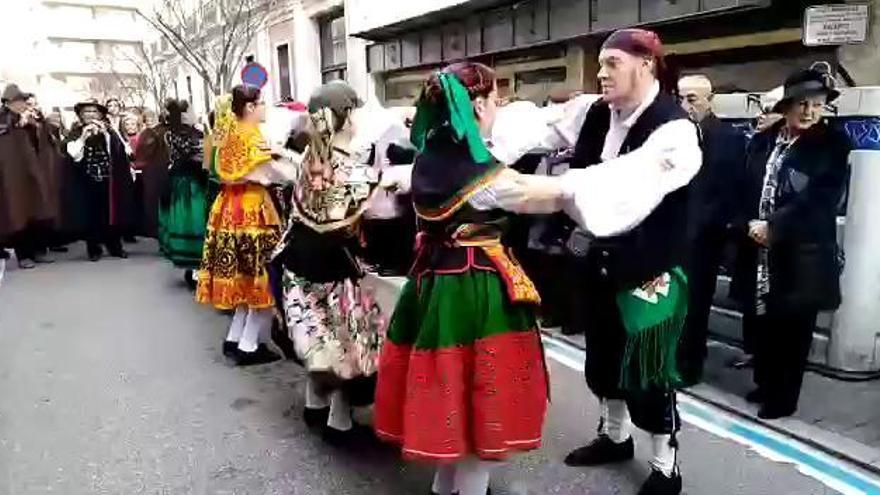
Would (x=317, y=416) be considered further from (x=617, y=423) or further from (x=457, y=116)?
(x=457, y=116)

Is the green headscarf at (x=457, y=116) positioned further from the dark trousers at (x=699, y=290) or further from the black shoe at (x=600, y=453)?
the dark trousers at (x=699, y=290)

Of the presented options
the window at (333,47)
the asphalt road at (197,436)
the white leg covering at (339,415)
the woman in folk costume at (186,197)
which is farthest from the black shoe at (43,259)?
the window at (333,47)

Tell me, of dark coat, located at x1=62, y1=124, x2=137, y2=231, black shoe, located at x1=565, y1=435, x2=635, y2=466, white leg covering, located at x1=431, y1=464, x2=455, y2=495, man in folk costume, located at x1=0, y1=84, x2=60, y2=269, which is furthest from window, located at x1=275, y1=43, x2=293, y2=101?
white leg covering, located at x1=431, y1=464, x2=455, y2=495

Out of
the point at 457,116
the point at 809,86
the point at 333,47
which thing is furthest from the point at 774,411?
the point at 333,47

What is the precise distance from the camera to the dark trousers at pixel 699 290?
3996 millimetres

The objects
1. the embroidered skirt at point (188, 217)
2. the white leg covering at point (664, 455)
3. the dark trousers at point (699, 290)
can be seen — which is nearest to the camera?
the white leg covering at point (664, 455)

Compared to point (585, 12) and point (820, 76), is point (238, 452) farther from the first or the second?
point (585, 12)

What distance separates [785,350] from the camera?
3775 millimetres

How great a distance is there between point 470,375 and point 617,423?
3.29 ft

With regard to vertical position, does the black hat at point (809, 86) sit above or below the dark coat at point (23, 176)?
above

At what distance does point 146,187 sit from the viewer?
8.69 m

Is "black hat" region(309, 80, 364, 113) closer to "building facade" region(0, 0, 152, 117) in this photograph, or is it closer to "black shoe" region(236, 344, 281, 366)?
"black shoe" region(236, 344, 281, 366)

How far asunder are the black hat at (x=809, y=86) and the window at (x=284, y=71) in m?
16.5

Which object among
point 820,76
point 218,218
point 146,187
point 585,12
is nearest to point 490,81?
point 820,76
